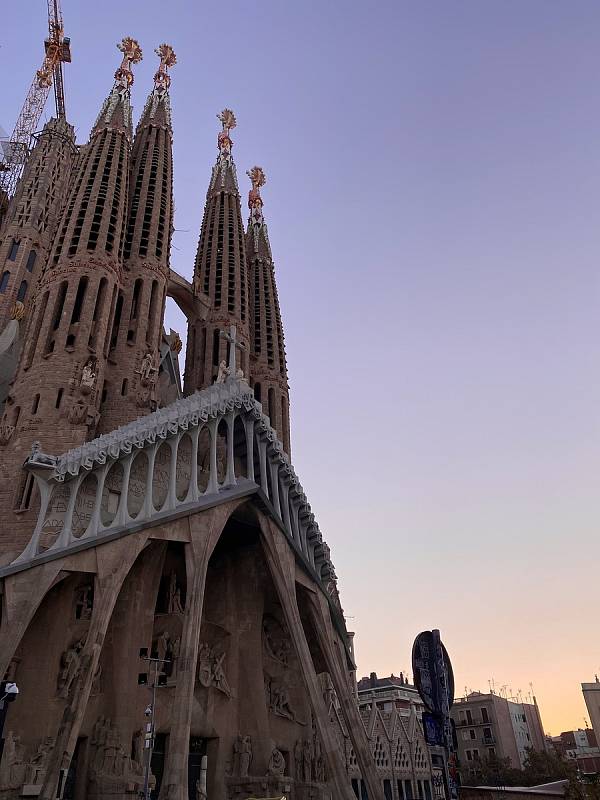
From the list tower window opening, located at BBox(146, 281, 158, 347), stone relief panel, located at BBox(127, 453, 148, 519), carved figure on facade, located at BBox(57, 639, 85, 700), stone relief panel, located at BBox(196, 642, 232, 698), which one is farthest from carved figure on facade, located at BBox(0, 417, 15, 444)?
stone relief panel, located at BBox(196, 642, 232, 698)

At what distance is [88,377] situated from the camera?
27812mm

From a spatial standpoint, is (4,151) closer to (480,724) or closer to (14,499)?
(14,499)

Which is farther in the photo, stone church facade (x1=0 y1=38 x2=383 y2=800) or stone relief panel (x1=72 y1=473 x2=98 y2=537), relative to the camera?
stone relief panel (x1=72 y1=473 x2=98 y2=537)

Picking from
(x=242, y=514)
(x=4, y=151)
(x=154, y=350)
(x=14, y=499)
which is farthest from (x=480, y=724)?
(x=4, y=151)

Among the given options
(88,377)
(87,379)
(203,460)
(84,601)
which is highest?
(88,377)

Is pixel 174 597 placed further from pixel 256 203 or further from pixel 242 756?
pixel 256 203

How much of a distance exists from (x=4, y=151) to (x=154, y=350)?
33640 mm

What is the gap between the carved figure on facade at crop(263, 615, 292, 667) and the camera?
30.9 m

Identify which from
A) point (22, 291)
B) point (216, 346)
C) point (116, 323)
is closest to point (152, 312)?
point (116, 323)

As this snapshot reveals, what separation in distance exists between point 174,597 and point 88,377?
31.7 feet

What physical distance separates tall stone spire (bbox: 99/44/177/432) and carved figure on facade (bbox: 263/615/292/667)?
1159 centimetres

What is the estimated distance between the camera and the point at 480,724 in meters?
60.1

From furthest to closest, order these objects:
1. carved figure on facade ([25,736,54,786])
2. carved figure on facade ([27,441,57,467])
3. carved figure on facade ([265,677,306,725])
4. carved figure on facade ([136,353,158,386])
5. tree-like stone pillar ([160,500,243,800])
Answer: carved figure on facade ([136,353,158,386])
carved figure on facade ([265,677,306,725])
carved figure on facade ([27,441,57,467])
tree-like stone pillar ([160,500,243,800])
carved figure on facade ([25,736,54,786])

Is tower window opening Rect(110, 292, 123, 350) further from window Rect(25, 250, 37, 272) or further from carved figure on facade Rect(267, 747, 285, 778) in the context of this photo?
carved figure on facade Rect(267, 747, 285, 778)
